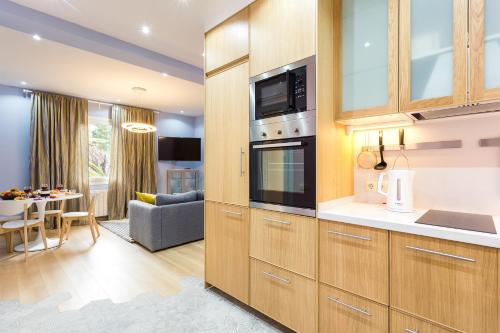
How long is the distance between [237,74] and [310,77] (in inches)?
28.4

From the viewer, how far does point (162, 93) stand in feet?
16.4

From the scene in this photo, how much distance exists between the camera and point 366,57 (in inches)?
62.4

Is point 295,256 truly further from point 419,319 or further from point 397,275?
point 419,319

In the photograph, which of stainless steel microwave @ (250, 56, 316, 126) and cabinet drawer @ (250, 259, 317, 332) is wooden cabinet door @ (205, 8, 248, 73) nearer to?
stainless steel microwave @ (250, 56, 316, 126)

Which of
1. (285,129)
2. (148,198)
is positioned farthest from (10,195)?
(285,129)

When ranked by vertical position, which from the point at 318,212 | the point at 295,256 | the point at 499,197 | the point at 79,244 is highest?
the point at 499,197

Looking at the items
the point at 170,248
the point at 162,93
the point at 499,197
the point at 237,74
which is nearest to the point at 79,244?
the point at 170,248

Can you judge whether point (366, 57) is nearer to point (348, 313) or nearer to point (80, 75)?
point (348, 313)

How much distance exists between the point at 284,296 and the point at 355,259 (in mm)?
611

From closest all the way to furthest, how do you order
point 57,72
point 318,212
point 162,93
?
point 318,212, point 57,72, point 162,93

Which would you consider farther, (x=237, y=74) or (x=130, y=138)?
(x=130, y=138)

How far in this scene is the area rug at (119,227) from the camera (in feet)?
13.7

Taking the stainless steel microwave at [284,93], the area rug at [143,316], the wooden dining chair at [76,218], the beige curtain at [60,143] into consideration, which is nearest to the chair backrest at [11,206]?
the wooden dining chair at [76,218]

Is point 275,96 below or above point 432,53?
below
